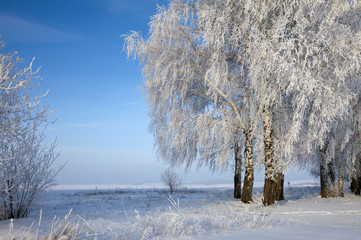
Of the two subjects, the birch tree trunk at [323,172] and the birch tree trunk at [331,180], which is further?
the birch tree trunk at [331,180]

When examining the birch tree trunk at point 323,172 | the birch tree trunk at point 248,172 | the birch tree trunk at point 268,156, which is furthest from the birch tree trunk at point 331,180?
the birch tree trunk at point 268,156

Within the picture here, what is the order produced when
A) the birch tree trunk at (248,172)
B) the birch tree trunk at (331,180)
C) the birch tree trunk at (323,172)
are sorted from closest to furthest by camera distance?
the birch tree trunk at (248,172)
the birch tree trunk at (323,172)
the birch tree trunk at (331,180)

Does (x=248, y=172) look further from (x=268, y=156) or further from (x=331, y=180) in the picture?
(x=331, y=180)

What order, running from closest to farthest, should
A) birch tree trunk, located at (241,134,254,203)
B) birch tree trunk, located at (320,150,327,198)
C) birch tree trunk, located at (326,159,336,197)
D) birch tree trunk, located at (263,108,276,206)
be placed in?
birch tree trunk, located at (263,108,276,206), birch tree trunk, located at (241,134,254,203), birch tree trunk, located at (320,150,327,198), birch tree trunk, located at (326,159,336,197)

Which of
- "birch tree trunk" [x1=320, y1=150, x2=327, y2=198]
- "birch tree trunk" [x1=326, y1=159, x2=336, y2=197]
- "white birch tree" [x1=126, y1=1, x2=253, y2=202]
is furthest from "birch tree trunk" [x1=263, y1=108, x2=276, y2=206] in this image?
"birch tree trunk" [x1=326, y1=159, x2=336, y2=197]

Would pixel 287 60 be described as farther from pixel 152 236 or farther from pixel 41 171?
pixel 41 171

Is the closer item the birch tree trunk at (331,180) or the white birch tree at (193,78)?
the white birch tree at (193,78)

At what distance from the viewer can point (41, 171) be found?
9.05 m

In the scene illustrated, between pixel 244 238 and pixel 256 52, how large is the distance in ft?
22.5

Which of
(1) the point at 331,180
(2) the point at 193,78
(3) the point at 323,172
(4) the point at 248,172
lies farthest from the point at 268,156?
(1) the point at 331,180

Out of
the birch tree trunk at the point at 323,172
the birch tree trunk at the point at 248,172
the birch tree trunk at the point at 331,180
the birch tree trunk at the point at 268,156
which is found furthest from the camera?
the birch tree trunk at the point at 331,180

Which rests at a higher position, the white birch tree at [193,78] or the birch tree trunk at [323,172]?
the white birch tree at [193,78]

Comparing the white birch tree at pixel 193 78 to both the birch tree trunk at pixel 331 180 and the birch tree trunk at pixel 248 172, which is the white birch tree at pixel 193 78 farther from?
the birch tree trunk at pixel 331 180

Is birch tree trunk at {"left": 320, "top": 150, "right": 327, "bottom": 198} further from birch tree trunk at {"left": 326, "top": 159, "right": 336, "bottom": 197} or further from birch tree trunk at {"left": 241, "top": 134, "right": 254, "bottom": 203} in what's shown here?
birch tree trunk at {"left": 241, "top": 134, "right": 254, "bottom": 203}
